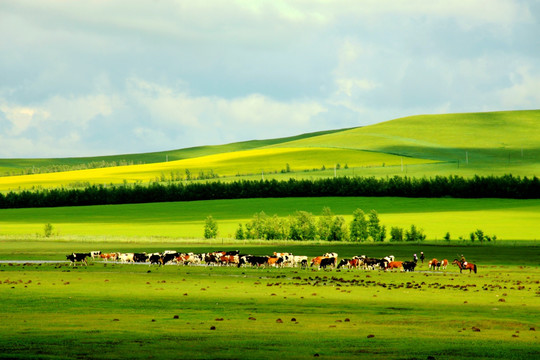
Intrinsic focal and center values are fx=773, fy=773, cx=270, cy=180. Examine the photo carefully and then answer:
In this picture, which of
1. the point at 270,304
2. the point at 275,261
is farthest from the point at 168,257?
the point at 270,304

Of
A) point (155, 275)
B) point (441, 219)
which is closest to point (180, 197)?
point (441, 219)

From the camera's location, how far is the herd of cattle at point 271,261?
54.9m

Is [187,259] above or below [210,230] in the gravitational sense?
below

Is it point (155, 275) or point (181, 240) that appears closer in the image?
point (155, 275)

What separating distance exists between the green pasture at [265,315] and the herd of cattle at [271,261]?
5.97 meters

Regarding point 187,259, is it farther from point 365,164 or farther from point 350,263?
point 365,164

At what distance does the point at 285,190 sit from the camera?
466 feet

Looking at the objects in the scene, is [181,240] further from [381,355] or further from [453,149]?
[453,149]

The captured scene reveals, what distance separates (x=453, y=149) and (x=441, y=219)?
82849 millimetres

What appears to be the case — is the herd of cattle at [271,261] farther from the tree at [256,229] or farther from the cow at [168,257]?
the tree at [256,229]

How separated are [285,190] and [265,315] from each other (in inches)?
4556

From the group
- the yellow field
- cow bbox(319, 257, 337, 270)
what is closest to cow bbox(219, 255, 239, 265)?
cow bbox(319, 257, 337, 270)

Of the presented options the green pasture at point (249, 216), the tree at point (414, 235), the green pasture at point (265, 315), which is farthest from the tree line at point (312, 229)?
the green pasture at point (265, 315)

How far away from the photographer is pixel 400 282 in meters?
42.6
